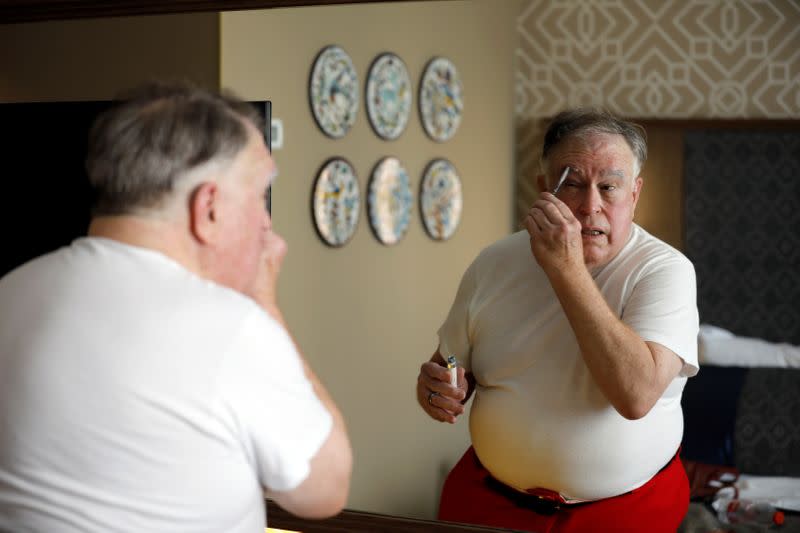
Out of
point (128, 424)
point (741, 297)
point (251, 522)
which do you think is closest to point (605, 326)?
point (251, 522)

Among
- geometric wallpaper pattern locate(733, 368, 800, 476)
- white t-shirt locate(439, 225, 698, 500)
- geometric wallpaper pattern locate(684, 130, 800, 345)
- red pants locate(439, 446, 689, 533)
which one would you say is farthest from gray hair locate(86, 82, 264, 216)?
geometric wallpaper pattern locate(733, 368, 800, 476)

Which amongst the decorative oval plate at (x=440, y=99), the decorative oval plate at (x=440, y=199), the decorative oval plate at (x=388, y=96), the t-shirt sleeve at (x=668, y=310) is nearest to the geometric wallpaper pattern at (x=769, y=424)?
the t-shirt sleeve at (x=668, y=310)

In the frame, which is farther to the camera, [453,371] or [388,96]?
[388,96]

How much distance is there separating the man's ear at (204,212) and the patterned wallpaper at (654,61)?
0.62 meters

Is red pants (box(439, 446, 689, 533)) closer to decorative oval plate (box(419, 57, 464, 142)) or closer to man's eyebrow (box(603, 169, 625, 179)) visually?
man's eyebrow (box(603, 169, 625, 179))

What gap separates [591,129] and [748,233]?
0.82m

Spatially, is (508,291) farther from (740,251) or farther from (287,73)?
(287,73)

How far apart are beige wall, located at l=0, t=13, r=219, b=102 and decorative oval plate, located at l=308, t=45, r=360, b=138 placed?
36 cm

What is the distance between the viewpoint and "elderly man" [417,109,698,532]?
102 centimetres

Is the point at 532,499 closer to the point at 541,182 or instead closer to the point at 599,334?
the point at 599,334

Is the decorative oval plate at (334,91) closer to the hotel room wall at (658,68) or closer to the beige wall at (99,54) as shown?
the beige wall at (99,54)

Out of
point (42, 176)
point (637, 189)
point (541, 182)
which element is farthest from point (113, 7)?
point (637, 189)

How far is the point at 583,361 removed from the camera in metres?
1.09

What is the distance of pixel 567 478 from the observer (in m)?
1.08
